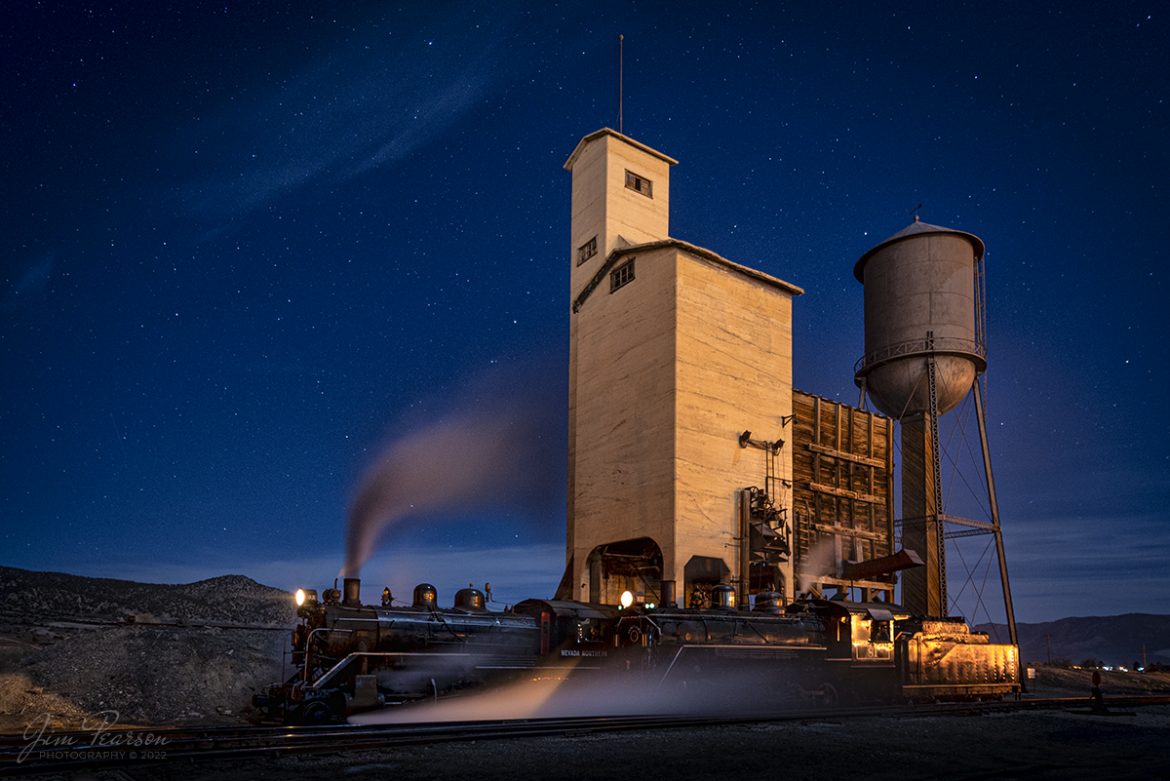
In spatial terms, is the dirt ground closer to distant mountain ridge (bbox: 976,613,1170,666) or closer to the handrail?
the handrail

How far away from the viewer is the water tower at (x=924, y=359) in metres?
36.8

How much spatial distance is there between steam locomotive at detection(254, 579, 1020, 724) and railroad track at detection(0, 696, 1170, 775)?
2162mm

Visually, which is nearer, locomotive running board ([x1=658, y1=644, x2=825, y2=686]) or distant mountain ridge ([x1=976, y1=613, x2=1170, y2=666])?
locomotive running board ([x1=658, y1=644, x2=825, y2=686])

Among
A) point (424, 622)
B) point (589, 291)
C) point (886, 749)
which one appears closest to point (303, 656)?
point (424, 622)

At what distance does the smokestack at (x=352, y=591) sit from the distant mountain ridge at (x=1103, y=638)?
109698mm

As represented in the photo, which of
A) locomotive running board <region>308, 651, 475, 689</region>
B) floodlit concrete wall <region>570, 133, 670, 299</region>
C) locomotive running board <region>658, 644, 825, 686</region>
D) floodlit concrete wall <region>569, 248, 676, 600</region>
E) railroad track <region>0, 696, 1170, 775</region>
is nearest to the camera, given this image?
railroad track <region>0, 696, 1170, 775</region>

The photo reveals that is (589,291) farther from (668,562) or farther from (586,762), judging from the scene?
(586,762)

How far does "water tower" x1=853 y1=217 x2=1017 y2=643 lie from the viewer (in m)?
36.8

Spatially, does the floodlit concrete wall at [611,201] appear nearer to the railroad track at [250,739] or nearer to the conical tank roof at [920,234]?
the conical tank roof at [920,234]

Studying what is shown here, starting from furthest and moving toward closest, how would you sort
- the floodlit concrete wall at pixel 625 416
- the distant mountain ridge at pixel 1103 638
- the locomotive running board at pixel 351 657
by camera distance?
the distant mountain ridge at pixel 1103 638 → the floodlit concrete wall at pixel 625 416 → the locomotive running board at pixel 351 657

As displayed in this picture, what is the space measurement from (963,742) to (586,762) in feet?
25.3

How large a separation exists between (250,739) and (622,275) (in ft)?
87.5

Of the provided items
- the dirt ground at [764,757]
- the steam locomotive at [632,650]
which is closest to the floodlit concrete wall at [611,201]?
the steam locomotive at [632,650]

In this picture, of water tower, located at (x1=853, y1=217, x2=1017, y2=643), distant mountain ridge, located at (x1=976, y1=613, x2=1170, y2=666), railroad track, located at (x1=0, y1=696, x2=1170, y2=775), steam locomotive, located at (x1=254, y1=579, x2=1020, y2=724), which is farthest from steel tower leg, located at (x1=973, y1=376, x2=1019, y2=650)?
distant mountain ridge, located at (x1=976, y1=613, x2=1170, y2=666)
